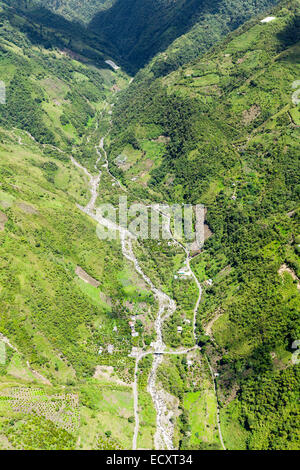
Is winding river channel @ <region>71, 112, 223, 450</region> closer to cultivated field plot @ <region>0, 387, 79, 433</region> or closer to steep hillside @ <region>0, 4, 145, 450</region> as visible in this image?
steep hillside @ <region>0, 4, 145, 450</region>

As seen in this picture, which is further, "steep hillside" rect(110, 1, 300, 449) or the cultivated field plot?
"steep hillside" rect(110, 1, 300, 449)

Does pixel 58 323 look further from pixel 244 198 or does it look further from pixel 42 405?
pixel 244 198

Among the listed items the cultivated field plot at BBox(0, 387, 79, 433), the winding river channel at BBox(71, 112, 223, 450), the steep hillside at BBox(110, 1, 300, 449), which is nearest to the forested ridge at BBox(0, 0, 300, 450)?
the cultivated field plot at BBox(0, 387, 79, 433)

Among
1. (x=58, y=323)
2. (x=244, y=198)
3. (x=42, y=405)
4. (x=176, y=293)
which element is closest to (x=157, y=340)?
(x=176, y=293)

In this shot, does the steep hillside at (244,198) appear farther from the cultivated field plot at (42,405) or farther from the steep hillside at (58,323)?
the cultivated field plot at (42,405)

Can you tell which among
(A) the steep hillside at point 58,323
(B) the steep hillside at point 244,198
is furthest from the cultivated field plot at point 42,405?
(B) the steep hillside at point 244,198
